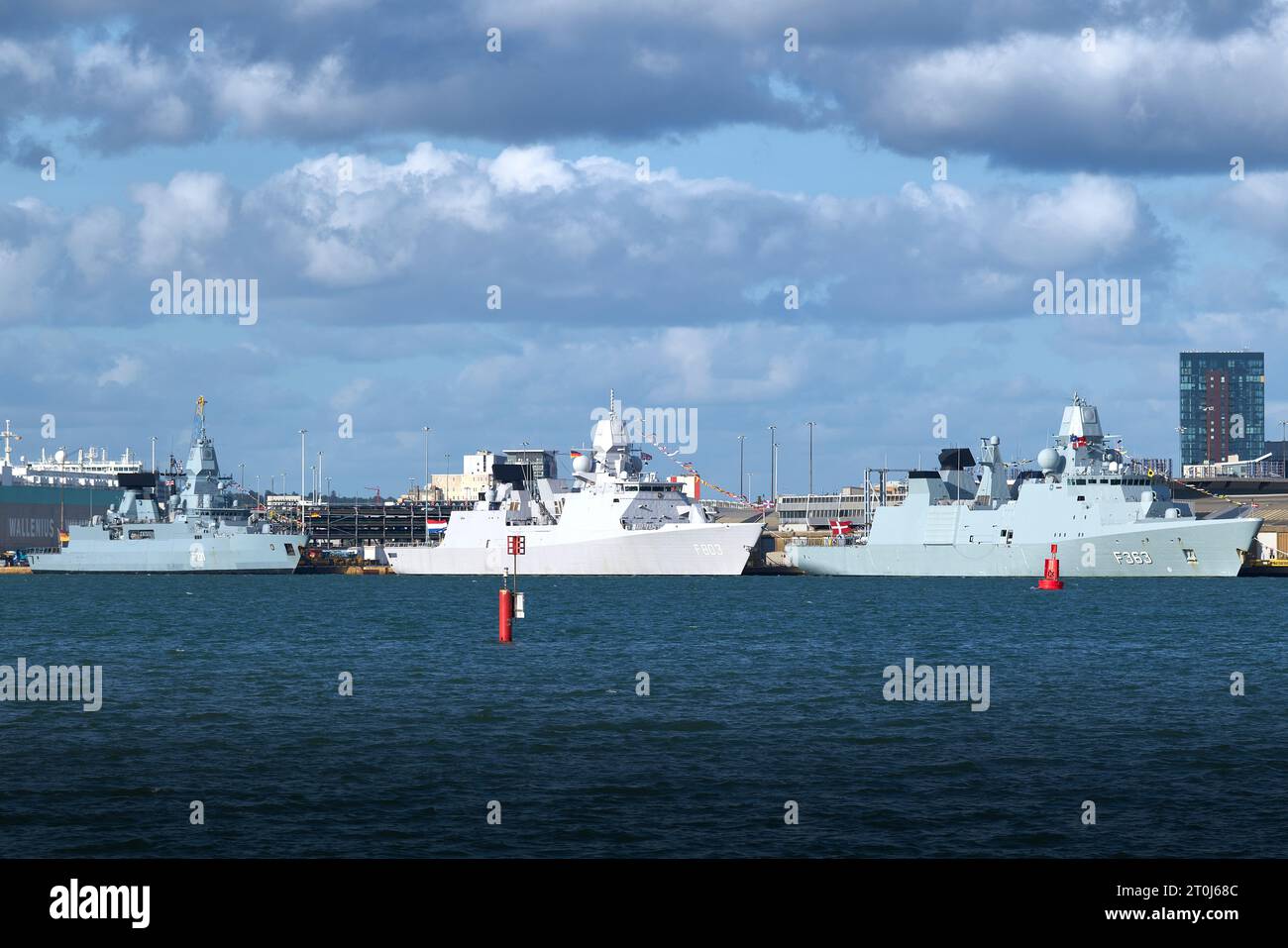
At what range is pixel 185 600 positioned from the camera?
9675cm

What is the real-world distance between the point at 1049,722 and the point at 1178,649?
21.9 m

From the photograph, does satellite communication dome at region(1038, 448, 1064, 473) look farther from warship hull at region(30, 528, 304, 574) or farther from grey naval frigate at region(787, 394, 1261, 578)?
warship hull at region(30, 528, 304, 574)

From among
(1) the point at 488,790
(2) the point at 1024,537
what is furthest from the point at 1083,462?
(1) the point at 488,790

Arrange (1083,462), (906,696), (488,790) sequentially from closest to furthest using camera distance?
(488,790), (906,696), (1083,462)

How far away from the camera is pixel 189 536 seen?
140500 mm

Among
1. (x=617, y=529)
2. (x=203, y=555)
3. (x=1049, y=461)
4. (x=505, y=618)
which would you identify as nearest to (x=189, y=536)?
(x=203, y=555)

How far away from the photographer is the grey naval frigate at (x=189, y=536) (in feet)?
460

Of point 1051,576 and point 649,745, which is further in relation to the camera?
point 1051,576

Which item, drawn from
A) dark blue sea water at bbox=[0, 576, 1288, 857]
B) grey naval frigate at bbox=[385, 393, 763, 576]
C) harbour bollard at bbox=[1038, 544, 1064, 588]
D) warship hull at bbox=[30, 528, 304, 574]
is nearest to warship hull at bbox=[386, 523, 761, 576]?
grey naval frigate at bbox=[385, 393, 763, 576]

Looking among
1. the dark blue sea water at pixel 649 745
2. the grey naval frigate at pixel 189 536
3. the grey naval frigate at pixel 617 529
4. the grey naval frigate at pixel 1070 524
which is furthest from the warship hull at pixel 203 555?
the dark blue sea water at pixel 649 745

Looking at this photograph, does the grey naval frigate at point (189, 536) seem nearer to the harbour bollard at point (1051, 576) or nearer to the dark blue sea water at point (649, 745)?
the harbour bollard at point (1051, 576)

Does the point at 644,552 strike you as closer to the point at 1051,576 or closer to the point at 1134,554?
the point at 1051,576

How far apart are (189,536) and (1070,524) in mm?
76046
